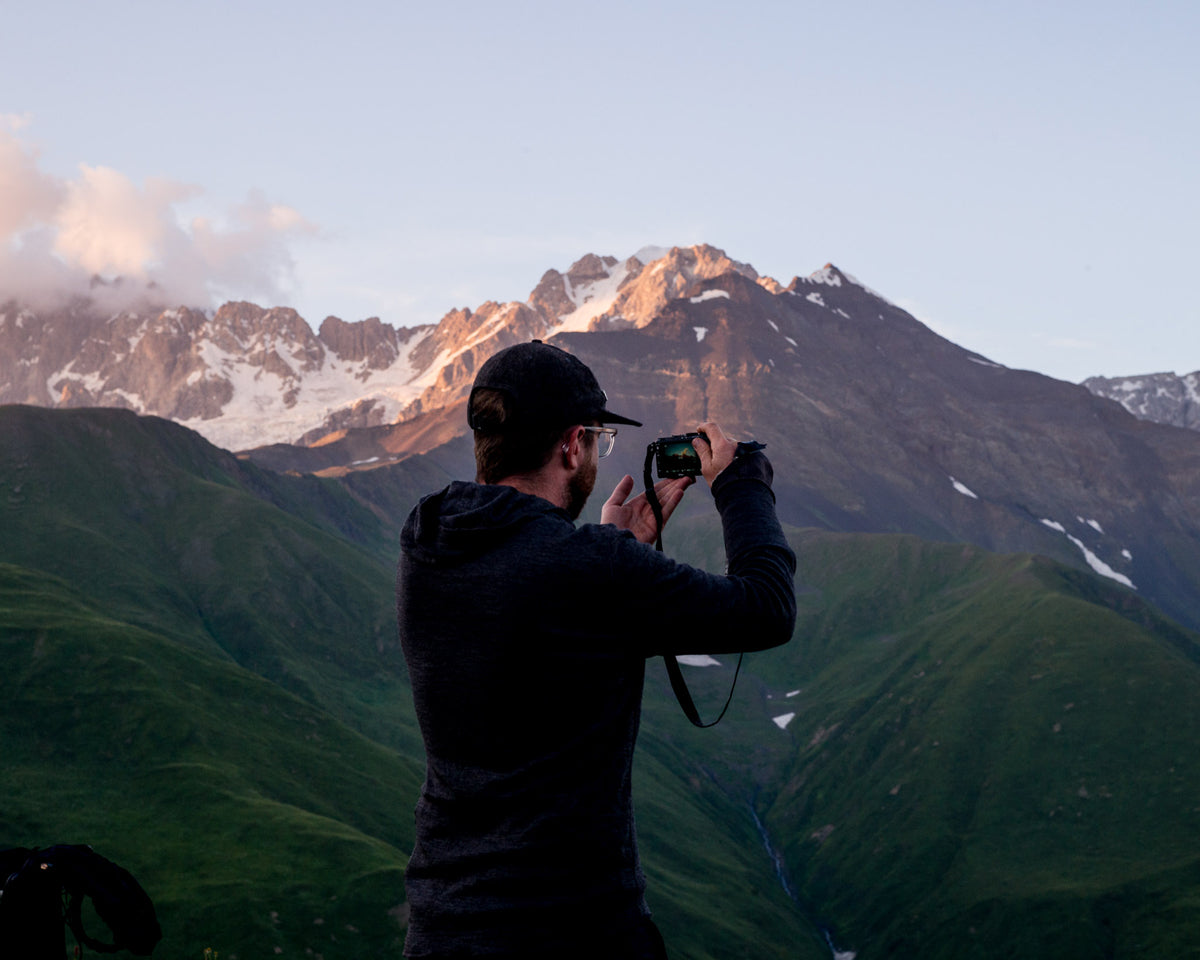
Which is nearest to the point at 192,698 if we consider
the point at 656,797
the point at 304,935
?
the point at 304,935

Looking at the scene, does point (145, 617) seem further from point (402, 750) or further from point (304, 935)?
point (304, 935)

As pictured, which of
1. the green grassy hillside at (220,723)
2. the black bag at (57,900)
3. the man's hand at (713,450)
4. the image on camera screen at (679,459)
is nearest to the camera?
the man's hand at (713,450)

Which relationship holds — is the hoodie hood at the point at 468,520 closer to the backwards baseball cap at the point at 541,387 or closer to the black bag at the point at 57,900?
the backwards baseball cap at the point at 541,387

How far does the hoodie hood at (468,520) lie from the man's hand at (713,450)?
3.72 ft

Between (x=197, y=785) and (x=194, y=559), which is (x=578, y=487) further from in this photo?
(x=194, y=559)

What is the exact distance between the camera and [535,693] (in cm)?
444

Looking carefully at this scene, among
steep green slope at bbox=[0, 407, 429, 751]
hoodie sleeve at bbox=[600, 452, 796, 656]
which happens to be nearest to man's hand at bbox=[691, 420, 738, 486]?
hoodie sleeve at bbox=[600, 452, 796, 656]

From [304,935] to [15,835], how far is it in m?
22.1

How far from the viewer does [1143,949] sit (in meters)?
111

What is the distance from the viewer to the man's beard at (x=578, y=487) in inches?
199

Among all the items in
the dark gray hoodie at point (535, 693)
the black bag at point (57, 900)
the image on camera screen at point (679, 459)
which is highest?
the image on camera screen at point (679, 459)

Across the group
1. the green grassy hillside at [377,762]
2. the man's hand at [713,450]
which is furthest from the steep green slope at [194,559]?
the man's hand at [713,450]

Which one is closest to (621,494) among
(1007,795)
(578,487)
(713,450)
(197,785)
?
(713,450)

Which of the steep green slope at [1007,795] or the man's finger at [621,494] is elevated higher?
the man's finger at [621,494]
